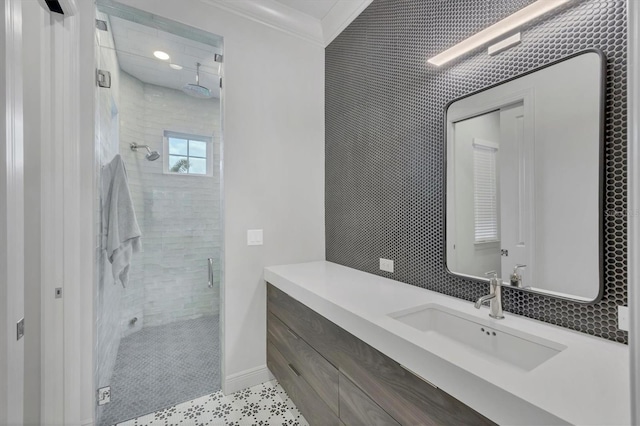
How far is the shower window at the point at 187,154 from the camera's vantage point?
1952 mm

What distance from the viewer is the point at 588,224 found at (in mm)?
977

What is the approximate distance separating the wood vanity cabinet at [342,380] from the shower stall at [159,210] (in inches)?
24.0

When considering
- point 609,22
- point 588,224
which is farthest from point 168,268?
point 609,22

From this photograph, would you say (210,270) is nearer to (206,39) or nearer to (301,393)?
(301,393)

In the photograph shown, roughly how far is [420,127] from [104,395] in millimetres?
2476

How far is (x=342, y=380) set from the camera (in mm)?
1243

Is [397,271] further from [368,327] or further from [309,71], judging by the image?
[309,71]

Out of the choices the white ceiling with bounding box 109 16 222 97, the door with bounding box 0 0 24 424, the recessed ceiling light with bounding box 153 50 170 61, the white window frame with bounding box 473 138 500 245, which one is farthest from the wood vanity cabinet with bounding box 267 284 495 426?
the recessed ceiling light with bounding box 153 50 170 61

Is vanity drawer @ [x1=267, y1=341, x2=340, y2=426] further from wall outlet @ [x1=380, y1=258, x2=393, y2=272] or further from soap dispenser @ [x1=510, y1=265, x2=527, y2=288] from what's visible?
soap dispenser @ [x1=510, y1=265, x2=527, y2=288]

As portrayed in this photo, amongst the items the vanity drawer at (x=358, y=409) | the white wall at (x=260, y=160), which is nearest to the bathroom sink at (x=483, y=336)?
the vanity drawer at (x=358, y=409)

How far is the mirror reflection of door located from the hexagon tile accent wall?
0.32ft

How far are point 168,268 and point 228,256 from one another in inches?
18.1

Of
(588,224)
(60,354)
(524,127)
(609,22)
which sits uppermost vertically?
(609,22)

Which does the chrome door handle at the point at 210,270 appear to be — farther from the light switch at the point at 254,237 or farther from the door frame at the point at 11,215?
the door frame at the point at 11,215
